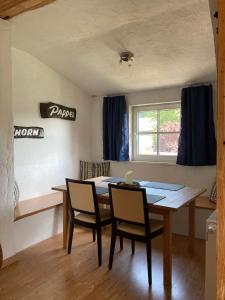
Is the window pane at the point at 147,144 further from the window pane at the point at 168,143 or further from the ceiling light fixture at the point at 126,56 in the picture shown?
the ceiling light fixture at the point at 126,56

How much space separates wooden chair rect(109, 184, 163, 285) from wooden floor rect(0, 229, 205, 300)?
0.17m

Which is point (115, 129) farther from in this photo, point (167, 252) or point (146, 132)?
point (167, 252)

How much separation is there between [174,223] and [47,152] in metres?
2.00

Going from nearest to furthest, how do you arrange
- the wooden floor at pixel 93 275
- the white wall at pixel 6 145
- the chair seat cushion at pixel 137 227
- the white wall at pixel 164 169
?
the wooden floor at pixel 93 275 → the chair seat cushion at pixel 137 227 → the white wall at pixel 6 145 → the white wall at pixel 164 169

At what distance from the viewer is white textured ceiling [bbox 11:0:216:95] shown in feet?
7.50

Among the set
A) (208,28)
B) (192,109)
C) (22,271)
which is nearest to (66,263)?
(22,271)

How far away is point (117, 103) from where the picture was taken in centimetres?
410

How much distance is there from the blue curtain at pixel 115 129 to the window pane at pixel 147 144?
227mm

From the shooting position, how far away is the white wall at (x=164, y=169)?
3461 mm

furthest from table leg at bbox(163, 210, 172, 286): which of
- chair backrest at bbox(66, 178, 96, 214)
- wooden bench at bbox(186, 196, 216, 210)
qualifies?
wooden bench at bbox(186, 196, 216, 210)

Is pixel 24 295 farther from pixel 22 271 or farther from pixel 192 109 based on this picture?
pixel 192 109

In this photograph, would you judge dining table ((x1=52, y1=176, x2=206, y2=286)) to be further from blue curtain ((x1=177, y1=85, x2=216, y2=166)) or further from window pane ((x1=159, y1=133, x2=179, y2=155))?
window pane ((x1=159, y1=133, x2=179, y2=155))

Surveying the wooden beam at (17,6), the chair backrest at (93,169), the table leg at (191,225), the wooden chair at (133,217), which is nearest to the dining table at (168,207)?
the table leg at (191,225)

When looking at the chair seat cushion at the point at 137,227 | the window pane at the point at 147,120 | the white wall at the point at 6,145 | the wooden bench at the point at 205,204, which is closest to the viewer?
the chair seat cushion at the point at 137,227
